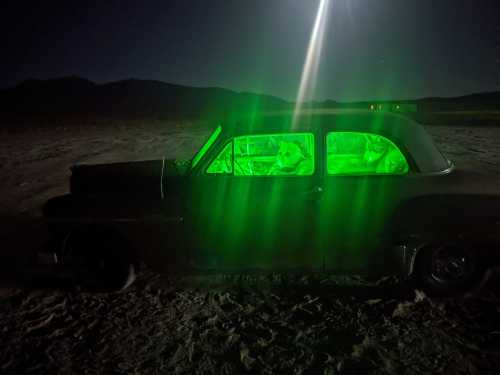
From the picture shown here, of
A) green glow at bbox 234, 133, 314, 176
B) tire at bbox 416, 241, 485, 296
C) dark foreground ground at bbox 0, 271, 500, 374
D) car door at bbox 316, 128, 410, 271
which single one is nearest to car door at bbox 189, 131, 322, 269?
car door at bbox 316, 128, 410, 271

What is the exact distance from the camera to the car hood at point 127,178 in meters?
3.31

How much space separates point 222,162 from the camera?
11.2 feet

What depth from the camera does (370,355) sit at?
2625mm

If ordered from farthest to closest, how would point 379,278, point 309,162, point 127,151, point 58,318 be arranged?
1. point 127,151
2. point 379,278
3. point 309,162
4. point 58,318

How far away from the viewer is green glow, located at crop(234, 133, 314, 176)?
3.57 m

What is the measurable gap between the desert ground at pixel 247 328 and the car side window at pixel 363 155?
0.88m

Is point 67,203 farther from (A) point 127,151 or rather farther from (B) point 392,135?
(A) point 127,151

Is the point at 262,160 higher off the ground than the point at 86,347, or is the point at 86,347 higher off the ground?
the point at 262,160

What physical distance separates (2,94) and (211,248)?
131 metres

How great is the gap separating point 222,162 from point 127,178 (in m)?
0.95

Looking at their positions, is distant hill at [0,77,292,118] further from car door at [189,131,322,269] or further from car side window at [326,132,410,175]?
car door at [189,131,322,269]

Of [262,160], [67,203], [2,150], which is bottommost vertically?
[2,150]

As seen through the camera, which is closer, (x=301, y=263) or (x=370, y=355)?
(x=370, y=355)

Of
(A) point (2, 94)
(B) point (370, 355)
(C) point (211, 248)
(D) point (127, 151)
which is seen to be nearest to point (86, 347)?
(C) point (211, 248)
